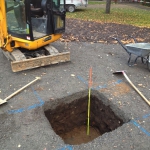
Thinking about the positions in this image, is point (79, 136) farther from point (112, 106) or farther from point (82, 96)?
point (112, 106)

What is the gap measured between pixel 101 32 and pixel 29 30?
5.56 metres

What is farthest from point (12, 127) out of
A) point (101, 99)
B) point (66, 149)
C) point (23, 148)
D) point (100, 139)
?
point (101, 99)

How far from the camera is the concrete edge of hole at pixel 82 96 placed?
4.54 metres

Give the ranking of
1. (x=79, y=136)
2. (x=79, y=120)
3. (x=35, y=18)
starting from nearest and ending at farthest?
(x=79, y=136) → (x=79, y=120) → (x=35, y=18)

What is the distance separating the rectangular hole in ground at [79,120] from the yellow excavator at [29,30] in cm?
190

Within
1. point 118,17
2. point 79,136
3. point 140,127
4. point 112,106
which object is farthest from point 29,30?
point 118,17

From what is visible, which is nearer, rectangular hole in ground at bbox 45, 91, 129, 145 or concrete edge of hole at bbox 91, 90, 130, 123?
concrete edge of hole at bbox 91, 90, 130, 123

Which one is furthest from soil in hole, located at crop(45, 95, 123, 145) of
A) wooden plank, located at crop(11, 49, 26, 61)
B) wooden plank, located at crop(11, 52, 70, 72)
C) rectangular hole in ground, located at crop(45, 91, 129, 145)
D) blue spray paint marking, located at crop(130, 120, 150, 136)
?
wooden plank, located at crop(11, 49, 26, 61)

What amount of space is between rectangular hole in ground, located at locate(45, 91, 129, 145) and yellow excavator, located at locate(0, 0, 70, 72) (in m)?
1.90

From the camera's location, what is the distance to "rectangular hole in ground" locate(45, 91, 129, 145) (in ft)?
16.2

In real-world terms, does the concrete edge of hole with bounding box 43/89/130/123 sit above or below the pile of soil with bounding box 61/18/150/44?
below

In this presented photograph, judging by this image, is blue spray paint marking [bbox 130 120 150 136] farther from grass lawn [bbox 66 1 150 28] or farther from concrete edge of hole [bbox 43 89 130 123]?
grass lawn [bbox 66 1 150 28]

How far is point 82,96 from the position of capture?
17.1 ft

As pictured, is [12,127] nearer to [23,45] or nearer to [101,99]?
[101,99]
